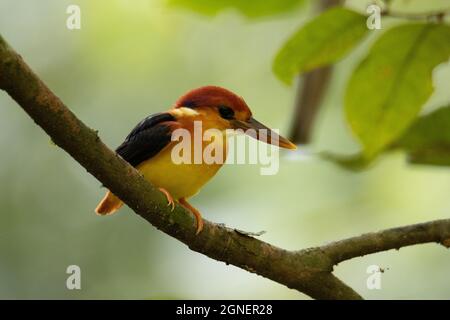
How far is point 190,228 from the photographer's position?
236 centimetres

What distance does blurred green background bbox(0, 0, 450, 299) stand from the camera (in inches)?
212

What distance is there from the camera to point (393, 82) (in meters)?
2.47

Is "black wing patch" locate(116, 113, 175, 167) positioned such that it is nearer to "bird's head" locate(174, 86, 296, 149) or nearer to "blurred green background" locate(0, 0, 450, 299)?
"bird's head" locate(174, 86, 296, 149)

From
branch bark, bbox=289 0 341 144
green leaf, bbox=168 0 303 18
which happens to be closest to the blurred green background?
branch bark, bbox=289 0 341 144

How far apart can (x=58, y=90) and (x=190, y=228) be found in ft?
14.1

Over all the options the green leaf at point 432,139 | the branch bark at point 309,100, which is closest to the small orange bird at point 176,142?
the branch bark at point 309,100

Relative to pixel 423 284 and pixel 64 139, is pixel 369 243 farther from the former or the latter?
pixel 423 284

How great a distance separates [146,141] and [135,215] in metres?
3.37

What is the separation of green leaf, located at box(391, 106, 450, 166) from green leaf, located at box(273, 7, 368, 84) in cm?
38

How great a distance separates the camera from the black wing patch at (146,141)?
110 inches

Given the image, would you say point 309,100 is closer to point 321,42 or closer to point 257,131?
point 257,131

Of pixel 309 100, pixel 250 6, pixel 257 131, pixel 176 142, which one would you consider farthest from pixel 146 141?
pixel 309 100

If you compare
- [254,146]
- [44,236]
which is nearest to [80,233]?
[44,236]

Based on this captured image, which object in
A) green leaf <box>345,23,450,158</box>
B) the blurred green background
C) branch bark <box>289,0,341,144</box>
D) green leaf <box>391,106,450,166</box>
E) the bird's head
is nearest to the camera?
green leaf <box>345,23,450,158</box>
